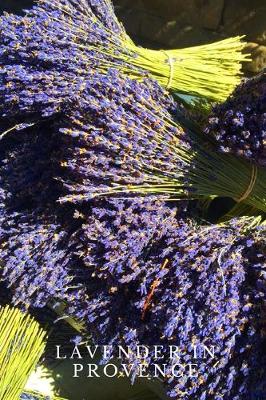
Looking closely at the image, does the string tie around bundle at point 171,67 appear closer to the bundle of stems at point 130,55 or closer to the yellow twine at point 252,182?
the bundle of stems at point 130,55

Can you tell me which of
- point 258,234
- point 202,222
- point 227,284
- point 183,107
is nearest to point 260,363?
point 227,284

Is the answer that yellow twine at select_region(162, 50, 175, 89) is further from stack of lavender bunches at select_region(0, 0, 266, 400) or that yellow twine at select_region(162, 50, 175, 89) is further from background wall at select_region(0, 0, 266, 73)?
background wall at select_region(0, 0, 266, 73)

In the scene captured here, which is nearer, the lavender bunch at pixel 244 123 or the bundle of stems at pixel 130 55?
the lavender bunch at pixel 244 123

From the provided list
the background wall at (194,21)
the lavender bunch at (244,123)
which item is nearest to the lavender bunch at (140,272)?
the lavender bunch at (244,123)

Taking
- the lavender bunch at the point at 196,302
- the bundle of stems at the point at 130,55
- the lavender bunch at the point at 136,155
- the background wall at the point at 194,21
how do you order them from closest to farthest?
the lavender bunch at the point at 196,302 → the lavender bunch at the point at 136,155 → the bundle of stems at the point at 130,55 → the background wall at the point at 194,21

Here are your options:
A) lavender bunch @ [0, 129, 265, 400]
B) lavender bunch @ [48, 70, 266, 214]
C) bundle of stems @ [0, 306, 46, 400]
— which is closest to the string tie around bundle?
lavender bunch @ [48, 70, 266, 214]

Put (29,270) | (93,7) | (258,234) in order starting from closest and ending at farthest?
1. (258,234)
2. (29,270)
3. (93,7)

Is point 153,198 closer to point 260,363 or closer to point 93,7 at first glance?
point 260,363
